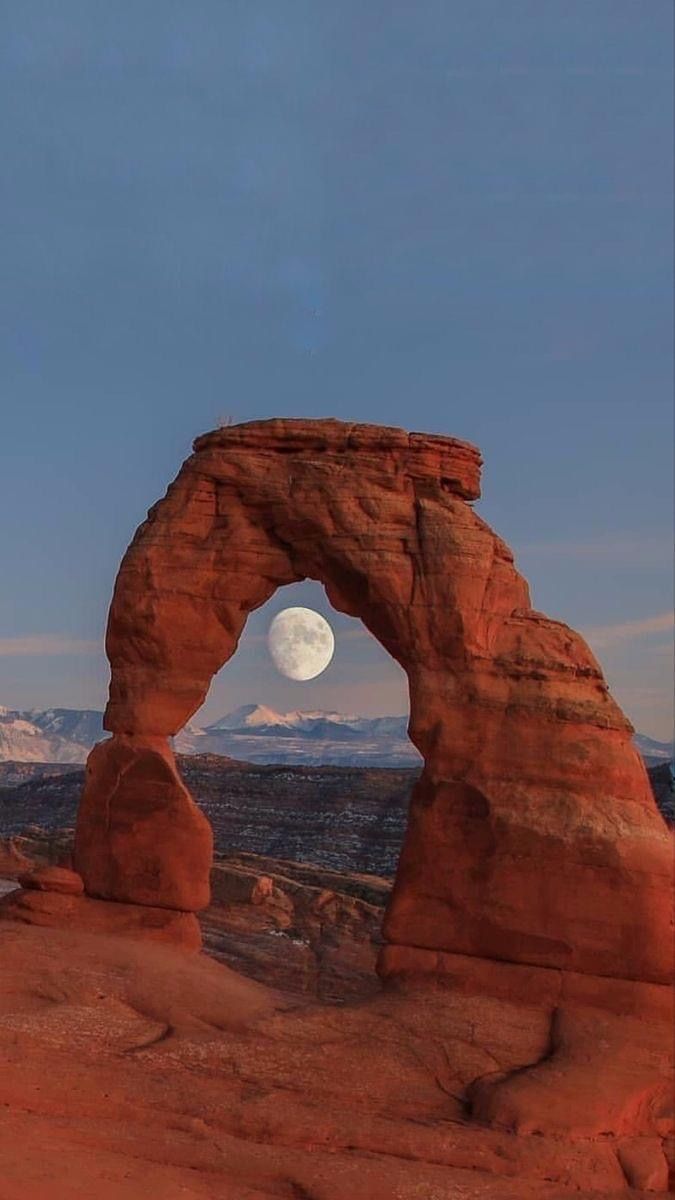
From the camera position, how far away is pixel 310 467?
68.9 feet

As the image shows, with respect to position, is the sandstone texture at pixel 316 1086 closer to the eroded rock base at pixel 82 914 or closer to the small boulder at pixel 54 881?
the eroded rock base at pixel 82 914

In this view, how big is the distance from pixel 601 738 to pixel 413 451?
5.53 meters

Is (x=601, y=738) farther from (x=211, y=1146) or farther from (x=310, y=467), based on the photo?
(x=211, y=1146)

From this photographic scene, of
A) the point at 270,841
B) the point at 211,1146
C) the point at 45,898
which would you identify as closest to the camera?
the point at 211,1146

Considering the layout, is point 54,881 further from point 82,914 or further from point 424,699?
point 424,699

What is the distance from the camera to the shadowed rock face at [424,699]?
18703 mm

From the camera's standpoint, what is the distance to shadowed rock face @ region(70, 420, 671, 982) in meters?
18.7

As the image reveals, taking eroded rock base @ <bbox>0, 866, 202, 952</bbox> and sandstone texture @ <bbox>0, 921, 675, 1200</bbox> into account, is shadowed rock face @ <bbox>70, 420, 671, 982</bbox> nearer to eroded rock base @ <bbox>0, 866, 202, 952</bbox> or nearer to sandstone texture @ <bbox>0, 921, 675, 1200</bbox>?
eroded rock base @ <bbox>0, 866, 202, 952</bbox>

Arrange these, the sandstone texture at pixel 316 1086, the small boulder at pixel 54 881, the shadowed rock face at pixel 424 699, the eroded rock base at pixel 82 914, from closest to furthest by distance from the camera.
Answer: the sandstone texture at pixel 316 1086 < the shadowed rock face at pixel 424 699 < the eroded rock base at pixel 82 914 < the small boulder at pixel 54 881

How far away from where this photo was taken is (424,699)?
19.9 meters

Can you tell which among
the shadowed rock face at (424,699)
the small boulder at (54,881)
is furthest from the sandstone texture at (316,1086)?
the small boulder at (54,881)

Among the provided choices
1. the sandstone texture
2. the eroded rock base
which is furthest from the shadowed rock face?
the sandstone texture

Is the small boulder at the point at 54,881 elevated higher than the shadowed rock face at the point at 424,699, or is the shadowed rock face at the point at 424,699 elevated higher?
the shadowed rock face at the point at 424,699

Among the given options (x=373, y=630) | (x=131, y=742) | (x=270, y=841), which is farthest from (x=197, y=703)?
(x=270, y=841)
